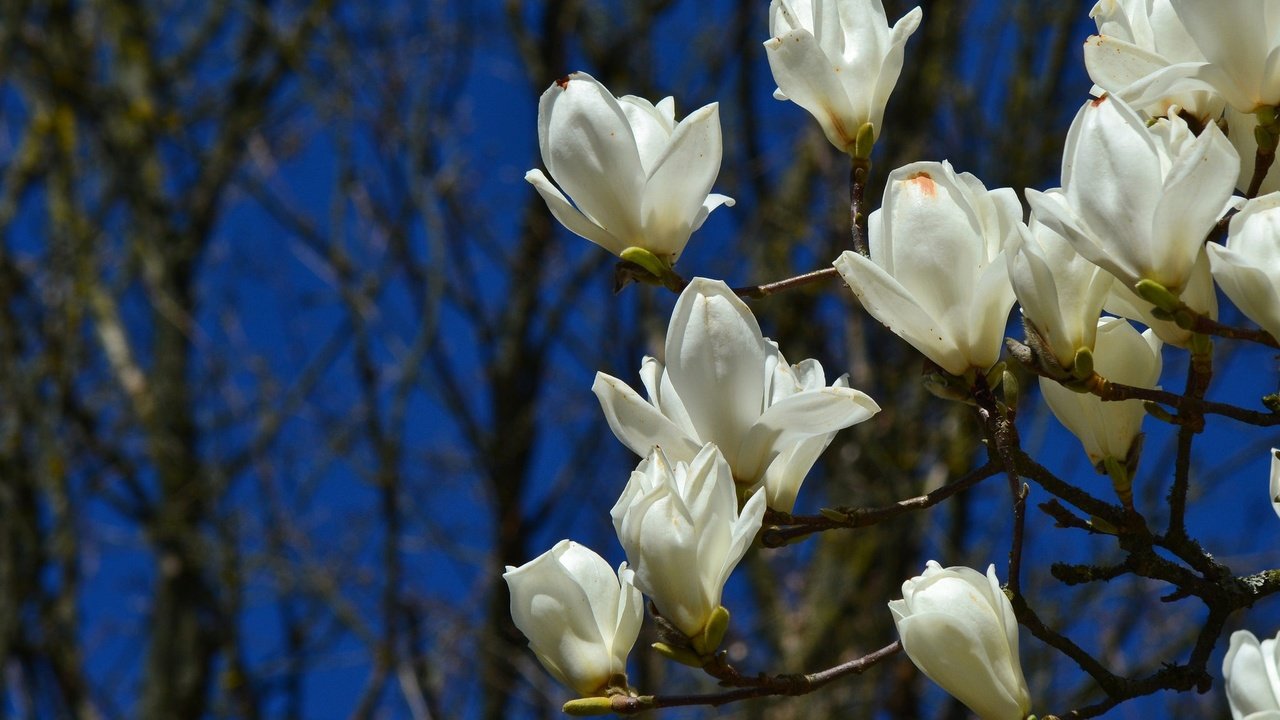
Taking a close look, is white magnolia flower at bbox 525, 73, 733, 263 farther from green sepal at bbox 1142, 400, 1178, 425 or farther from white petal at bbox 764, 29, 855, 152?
green sepal at bbox 1142, 400, 1178, 425

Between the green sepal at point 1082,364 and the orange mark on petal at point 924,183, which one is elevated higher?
the orange mark on petal at point 924,183

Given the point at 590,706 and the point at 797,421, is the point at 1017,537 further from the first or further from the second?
the point at 590,706

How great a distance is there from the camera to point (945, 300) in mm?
720

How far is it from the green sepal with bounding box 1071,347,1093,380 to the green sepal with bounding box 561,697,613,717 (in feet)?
0.95

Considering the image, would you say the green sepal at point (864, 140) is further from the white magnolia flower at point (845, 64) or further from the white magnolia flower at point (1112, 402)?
the white magnolia flower at point (1112, 402)

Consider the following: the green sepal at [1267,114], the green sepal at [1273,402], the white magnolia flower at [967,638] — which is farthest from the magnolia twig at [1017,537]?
the green sepal at [1267,114]

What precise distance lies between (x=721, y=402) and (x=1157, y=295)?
23 centimetres

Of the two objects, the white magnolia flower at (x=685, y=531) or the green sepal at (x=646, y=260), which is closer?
the white magnolia flower at (x=685, y=531)

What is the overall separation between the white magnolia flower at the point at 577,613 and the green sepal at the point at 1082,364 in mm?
250

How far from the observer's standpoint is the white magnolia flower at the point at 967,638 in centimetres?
65

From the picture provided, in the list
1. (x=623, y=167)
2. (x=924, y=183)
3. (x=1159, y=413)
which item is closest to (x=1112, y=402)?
(x=1159, y=413)

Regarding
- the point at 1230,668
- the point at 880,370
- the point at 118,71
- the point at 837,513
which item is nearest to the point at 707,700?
the point at 837,513

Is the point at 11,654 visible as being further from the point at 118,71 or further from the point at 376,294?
the point at 118,71

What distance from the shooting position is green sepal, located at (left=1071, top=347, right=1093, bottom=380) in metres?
0.69
